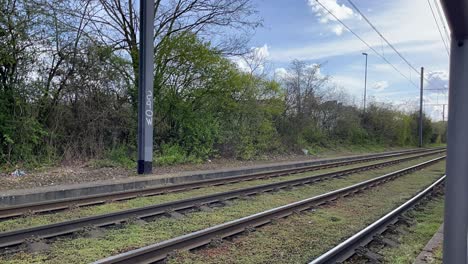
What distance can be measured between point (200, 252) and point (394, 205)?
620 centimetres

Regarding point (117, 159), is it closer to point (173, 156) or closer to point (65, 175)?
point (173, 156)

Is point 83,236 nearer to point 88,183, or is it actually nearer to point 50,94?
point 88,183

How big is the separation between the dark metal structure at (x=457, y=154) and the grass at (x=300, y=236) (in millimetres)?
3025

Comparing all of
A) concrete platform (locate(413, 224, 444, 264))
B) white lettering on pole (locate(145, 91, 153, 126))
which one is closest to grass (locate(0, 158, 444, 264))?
concrete platform (locate(413, 224, 444, 264))

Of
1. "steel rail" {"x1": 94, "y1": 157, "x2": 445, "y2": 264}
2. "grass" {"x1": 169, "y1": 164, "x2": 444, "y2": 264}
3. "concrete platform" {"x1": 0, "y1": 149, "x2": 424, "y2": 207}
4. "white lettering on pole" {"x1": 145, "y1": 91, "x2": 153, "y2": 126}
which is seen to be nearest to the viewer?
"steel rail" {"x1": 94, "y1": 157, "x2": 445, "y2": 264}

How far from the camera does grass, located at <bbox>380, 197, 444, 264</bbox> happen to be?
5625 millimetres

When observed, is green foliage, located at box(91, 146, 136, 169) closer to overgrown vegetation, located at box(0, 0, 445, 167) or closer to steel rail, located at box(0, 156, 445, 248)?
overgrown vegetation, located at box(0, 0, 445, 167)

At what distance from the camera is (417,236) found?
6.92 meters

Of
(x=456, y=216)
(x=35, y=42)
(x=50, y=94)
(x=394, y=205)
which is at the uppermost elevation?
(x=35, y=42)

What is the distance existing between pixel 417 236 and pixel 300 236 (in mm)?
2318

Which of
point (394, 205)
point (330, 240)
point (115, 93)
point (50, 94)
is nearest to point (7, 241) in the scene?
point (330, 240)

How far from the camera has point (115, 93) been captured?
16359 mm

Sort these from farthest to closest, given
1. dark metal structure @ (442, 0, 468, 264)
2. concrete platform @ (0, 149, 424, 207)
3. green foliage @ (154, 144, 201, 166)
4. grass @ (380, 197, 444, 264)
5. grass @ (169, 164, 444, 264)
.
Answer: green foliage @ (154, 144, 201, 166) < concrete platform @ (0, 149, 424, 207) < grass @ (380, 197, 444, 264) < grass @ (169, 164, 444, 264) < dark metal structure @ (442, 0, 468, 264)

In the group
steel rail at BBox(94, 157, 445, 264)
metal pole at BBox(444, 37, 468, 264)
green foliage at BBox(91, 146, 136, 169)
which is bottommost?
steel rail at BBox(94, 157, 445, 264)
